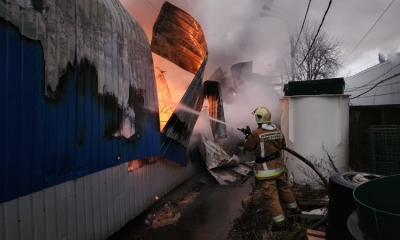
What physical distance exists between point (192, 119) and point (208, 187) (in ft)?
7.56

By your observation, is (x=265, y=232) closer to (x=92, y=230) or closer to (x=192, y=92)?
(x=92, y=230)

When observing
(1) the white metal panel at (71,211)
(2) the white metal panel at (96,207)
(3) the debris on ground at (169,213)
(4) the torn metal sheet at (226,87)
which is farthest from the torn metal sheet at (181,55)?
(4) the torn metal sheet at (226,87)

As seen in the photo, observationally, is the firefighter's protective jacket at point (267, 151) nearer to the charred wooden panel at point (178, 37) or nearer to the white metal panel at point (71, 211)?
the white metal panel at point (71, 211)

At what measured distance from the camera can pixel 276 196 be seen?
12.9ft

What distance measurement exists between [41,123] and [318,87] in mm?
5155

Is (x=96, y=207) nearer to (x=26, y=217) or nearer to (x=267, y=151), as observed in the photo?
(x=26, y=217)

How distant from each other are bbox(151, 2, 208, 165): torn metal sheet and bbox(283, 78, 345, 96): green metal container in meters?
2.37

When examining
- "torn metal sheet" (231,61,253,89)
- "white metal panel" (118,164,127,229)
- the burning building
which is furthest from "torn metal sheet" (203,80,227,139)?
"torn metal sheet" (231,61,253,89)

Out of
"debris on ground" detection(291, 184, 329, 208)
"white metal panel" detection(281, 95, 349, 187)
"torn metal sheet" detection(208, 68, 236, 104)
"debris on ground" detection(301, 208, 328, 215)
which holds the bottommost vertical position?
"debris on ground" detection(301, 208, 328, 215)

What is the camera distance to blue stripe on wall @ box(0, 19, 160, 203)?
236 cm

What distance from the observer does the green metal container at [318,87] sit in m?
5.09

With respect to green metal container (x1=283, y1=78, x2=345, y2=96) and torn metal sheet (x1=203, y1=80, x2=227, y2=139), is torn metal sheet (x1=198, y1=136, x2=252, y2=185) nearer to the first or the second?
torn metal sheet (x1=203, y1=80, x2=227, y2=139)

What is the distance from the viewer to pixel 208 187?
7.18 metres

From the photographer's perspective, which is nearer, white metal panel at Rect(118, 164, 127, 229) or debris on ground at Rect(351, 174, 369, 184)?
debris on ground at Rect(351, 174, 369, 184)
